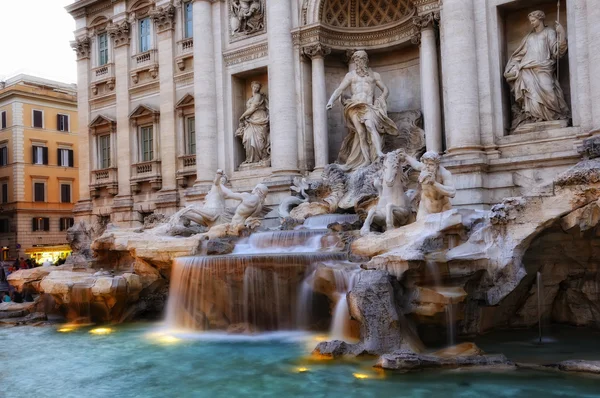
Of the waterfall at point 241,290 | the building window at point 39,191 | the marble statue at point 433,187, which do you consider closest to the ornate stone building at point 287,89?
the marble statue at point 433,187

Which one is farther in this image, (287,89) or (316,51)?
(287,89)

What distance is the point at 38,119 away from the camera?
41.0 m

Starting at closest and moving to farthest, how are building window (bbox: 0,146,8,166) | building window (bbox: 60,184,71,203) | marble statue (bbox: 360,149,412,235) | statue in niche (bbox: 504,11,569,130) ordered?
marble statue (bbox: 360,149,412,235), statue in niche (bbox: 504,11,569,130), building window (bbox: 0,146,8,166), building window (bbox: 60,184,71,203)

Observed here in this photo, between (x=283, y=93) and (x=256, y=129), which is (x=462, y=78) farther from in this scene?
(x=256, y=129)

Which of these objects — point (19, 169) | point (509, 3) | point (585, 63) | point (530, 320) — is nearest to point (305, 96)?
point (509, 3)

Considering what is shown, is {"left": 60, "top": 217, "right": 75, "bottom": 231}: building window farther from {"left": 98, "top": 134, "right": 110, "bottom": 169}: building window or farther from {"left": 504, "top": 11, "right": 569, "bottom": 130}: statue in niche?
{"left": 504, "top": 11, "right": 569, "bottom": 130}: statue in niche

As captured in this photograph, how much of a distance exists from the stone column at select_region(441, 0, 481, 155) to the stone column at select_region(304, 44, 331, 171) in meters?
4.00

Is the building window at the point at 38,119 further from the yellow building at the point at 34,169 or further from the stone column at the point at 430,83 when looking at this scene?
the stone column at the point at 430,83

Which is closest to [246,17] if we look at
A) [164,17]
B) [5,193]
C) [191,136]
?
[164,17]

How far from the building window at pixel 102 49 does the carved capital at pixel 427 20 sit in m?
14.5

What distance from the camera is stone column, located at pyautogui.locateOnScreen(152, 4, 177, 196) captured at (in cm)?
2230

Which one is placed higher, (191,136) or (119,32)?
(119,32)

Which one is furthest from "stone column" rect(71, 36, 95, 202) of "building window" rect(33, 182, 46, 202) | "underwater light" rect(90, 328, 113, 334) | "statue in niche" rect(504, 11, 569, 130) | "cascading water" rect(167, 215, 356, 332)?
"statue in niche" rect(504, 11, 569, 130)

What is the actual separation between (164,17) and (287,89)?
7408 millimetres
